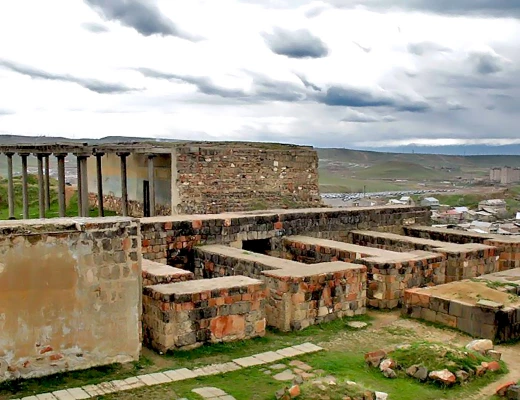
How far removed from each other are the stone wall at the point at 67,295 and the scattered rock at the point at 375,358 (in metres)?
2.84

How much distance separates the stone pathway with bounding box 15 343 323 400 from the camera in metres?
6.21

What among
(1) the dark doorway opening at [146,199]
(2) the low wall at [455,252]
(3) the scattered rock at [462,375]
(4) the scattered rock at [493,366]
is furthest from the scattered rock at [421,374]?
(1) the dark doorway opening at [146,199]

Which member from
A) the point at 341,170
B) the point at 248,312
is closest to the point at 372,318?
the point at 248,312

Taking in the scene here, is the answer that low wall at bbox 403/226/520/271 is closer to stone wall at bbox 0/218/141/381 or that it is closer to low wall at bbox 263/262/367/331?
low wall at bbox 263/262/367/331

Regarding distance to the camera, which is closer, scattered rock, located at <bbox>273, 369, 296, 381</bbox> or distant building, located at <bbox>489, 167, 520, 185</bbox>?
scattered rock, located at <bbox>273, 369, 296, 381</bbox>

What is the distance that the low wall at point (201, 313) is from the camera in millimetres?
7652

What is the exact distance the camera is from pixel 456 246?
41.6 feet

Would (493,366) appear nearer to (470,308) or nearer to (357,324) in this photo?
(470,308)

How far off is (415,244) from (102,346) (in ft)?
25.4

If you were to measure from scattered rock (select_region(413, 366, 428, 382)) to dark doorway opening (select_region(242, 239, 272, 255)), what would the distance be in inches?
246

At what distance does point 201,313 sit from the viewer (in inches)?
309

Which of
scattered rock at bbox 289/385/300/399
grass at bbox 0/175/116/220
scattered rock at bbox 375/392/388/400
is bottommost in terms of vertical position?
scattered rock at bbox 375/392/388/400

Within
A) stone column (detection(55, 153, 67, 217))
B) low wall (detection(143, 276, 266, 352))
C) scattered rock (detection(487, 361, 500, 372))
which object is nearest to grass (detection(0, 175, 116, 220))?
stone column (detection(55, 153, 67, 217))

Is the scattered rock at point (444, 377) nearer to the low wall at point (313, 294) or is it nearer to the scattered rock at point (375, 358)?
the scattered rock at point (375, 358)
